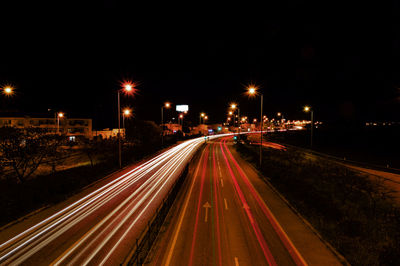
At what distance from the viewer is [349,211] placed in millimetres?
13797

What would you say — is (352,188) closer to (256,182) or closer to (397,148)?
(256,182)

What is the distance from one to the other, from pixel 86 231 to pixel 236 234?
859 centimetres

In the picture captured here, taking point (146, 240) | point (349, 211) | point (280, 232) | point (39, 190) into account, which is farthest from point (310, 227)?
point (39, 190)

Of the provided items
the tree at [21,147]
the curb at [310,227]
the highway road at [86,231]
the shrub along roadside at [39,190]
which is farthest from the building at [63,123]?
the curb at [310,227]

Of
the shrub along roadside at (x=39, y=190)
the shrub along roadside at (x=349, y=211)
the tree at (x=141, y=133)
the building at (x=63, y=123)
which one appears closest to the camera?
the shrub along roadside at (x=349, y=211)

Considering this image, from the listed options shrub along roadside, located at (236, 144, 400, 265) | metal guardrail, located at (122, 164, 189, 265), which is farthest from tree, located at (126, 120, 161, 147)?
metal guardrail, located at (122, 164, 189, 265)

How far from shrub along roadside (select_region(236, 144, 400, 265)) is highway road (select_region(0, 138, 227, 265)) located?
11.0 meters

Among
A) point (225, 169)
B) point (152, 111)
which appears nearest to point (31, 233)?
point (225, 169)

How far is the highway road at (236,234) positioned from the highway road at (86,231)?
6.61 ft

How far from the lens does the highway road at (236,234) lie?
9.48 m

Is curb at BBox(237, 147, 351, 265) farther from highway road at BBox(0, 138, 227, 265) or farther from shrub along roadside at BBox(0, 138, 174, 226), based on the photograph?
shrub along roadside at BBox(0, 138, 174, 226)

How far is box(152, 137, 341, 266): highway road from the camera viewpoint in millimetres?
9484

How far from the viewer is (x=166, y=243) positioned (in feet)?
34.6

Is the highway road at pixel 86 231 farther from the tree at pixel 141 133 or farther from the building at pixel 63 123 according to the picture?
the building at pixel 63 123
